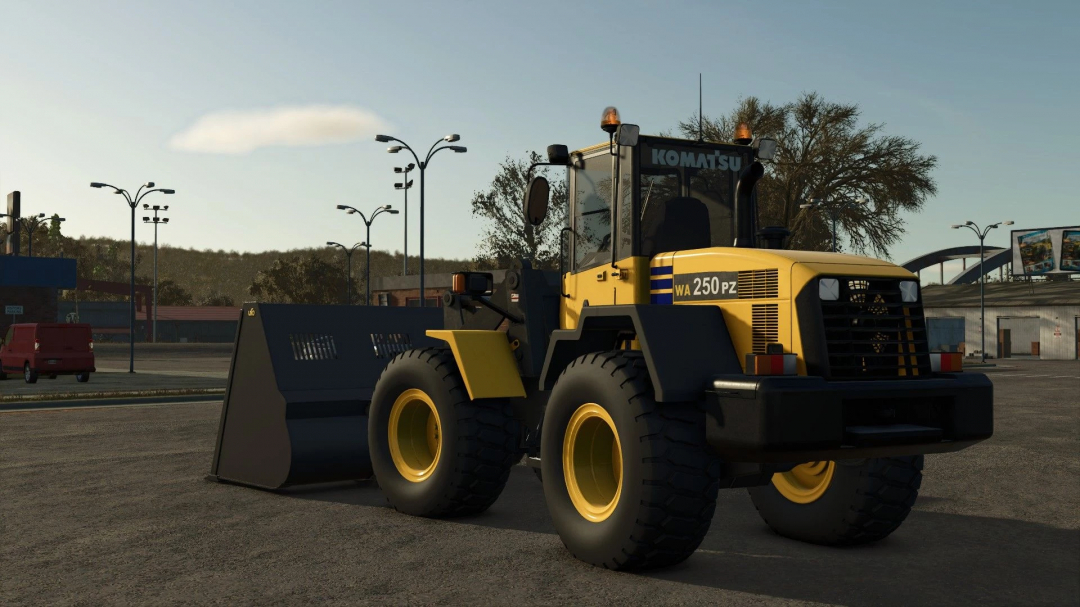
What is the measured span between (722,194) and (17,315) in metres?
53.5

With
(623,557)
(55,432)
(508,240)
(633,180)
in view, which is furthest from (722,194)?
(508,240)

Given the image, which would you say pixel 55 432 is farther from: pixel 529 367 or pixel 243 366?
pixel 529 367

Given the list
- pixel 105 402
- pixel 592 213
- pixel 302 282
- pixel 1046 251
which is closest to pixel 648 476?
pixel 592 213

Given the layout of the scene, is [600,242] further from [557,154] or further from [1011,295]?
[1011,295]

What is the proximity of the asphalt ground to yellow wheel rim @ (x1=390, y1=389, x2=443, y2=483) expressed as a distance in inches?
19.1

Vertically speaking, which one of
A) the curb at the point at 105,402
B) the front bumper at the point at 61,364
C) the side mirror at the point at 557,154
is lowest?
the curb at the point at 105,402

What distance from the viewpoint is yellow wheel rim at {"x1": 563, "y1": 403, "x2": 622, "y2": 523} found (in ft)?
22.2

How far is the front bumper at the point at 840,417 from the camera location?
5.78 meters

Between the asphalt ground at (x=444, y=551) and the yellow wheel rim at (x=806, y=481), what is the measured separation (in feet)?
1.15

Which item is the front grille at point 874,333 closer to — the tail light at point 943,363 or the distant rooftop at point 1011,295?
the tail light at point 943,363

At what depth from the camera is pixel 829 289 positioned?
6.24 metres

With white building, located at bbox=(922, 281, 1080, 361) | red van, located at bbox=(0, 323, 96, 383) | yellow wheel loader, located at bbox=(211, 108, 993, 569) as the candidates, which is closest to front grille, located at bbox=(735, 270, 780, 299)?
yellow wheel loader, located at bbox=(211, 108, 993, 569)

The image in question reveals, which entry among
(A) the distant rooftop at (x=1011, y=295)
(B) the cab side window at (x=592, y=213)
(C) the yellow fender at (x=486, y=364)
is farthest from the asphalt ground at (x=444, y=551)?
(A) the distant rooftop at (x=1011, y=295)

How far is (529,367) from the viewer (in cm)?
812
